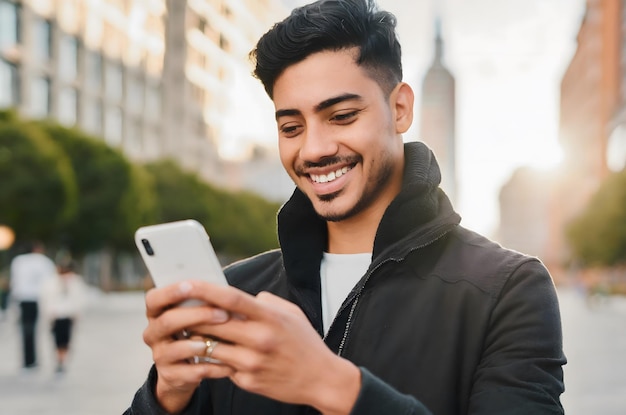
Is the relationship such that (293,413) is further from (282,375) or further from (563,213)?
(563,213)

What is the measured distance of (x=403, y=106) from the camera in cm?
221

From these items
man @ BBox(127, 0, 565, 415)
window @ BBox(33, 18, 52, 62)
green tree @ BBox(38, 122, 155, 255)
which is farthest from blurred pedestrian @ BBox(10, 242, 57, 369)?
window @ BBox(33, 18, 52, 62)

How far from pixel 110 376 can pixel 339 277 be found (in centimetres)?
1115

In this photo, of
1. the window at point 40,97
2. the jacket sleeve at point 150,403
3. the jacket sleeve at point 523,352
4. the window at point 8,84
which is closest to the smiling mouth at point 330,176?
the jacket sleeve at point 523,352

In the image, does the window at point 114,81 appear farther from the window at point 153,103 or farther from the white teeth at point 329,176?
the white teeth at point 329,176

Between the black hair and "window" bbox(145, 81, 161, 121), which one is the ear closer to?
the black hair

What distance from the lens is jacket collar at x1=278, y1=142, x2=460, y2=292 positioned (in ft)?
6.72

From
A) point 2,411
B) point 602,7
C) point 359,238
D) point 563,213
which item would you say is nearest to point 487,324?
point 359,238

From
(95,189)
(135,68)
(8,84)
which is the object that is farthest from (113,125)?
(95,189)

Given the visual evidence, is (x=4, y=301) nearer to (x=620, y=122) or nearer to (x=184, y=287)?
(x=184, y=287)

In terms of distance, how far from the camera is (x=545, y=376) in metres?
1.79

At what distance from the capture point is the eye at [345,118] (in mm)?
2014

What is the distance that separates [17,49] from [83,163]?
495 inches

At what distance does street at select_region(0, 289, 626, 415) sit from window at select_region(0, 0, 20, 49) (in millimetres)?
26827
